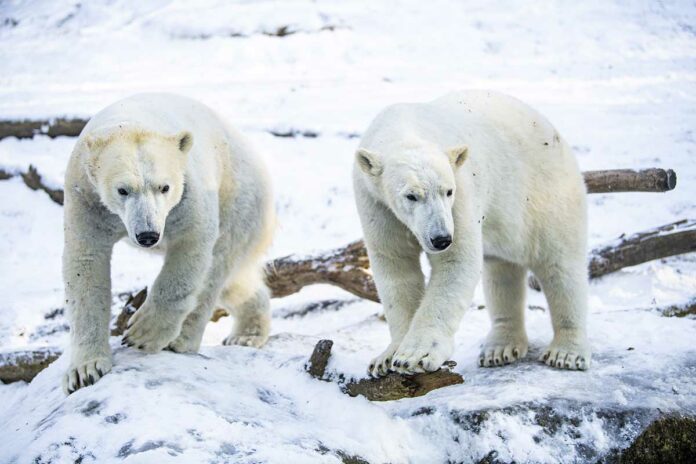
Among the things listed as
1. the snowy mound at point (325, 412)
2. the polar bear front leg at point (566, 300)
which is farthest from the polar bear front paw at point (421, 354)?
the polar bear front leg at point (566, 300)

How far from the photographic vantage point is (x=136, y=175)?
150 inches

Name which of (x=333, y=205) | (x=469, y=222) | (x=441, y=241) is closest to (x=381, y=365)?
(x=441, y=241)

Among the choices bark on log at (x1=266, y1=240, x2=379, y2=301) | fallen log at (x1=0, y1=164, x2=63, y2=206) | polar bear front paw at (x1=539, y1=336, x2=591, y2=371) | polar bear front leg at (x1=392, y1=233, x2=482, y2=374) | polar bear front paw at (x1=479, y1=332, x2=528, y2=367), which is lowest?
fallen log at (x1=0, y1=164, x2=63, y2=206)

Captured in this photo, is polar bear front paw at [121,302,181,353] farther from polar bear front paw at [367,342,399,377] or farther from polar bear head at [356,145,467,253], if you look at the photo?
polar bear head at [356,145,467,253]

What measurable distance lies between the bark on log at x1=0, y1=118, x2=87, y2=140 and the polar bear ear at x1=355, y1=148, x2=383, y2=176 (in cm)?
795

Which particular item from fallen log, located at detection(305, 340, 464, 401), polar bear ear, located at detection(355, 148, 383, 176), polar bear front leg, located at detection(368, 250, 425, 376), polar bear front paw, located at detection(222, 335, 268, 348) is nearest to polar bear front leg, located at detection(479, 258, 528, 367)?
polar bear front leg, located at detection(368, 250, 425, 376)

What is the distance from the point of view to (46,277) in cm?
864

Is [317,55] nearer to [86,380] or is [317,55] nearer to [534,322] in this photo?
[534,322]

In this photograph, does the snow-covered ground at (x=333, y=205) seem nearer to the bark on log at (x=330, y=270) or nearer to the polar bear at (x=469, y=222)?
the polar bear at (x=469, y=222)

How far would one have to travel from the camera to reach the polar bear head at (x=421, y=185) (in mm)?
3777

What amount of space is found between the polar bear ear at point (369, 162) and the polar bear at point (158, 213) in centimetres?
92

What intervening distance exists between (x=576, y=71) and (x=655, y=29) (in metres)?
2.15

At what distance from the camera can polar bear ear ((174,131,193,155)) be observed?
13.5 feet

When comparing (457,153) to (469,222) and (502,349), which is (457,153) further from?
(502,349)
